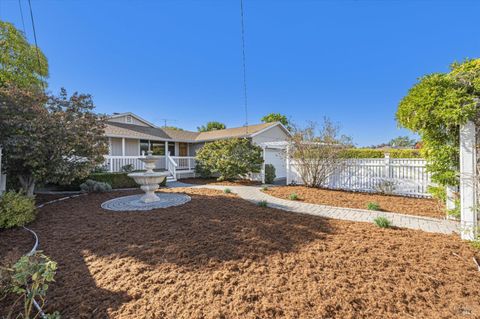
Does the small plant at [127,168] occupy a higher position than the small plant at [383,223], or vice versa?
the small plant at [127,168]

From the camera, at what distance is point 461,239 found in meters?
3.87

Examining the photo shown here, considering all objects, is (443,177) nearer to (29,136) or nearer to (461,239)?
(461,239)

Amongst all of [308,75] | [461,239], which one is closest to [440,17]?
[308,75]

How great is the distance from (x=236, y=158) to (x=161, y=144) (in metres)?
8.34

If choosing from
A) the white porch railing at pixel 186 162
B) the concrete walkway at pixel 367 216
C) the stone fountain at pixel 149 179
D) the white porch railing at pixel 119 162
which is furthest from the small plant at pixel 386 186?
the white porch railing at pixel 186 162

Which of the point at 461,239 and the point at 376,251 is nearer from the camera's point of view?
the point at 376,251

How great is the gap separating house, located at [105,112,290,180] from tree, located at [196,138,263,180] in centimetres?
83

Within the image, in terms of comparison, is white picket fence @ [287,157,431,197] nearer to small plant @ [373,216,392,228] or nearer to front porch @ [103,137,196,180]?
small plant @ [373,216,392,228]

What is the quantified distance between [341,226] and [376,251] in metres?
1.30

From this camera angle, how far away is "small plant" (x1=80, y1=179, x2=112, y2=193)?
914 centimetres

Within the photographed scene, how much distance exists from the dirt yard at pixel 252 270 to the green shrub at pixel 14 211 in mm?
281

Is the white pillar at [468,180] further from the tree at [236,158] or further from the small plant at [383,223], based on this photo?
the tree at [236,158]

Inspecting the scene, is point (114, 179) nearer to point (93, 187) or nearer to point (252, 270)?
point (93, 187)

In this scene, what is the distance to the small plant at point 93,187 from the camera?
30.0 feet
